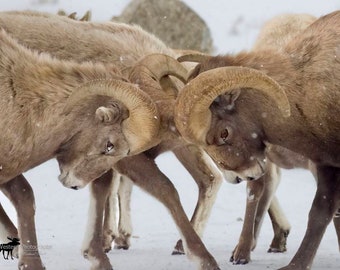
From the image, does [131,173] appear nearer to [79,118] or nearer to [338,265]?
[79,118]

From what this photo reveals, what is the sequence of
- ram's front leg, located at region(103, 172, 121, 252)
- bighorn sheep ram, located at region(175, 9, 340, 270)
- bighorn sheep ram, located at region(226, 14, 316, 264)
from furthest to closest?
ram's front leg, located at region(103, 172, 121, 252) → bighorn sheep ram, located at region(226, 14, 316, 264) → bighorn sheep ram, located at region(175, 9, 340, 270)

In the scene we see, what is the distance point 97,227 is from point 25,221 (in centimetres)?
81

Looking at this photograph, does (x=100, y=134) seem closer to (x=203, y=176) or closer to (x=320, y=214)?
(x=320, y=214)

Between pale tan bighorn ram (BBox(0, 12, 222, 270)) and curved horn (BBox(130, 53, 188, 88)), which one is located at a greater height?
curved horn (BBox(130, 53, 188, 88))

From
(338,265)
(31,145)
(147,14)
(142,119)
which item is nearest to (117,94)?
(142,119)

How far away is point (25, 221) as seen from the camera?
29.8 ft

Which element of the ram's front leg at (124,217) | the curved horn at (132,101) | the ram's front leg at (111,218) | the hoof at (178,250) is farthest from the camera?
the ram's front leg at (124,217)

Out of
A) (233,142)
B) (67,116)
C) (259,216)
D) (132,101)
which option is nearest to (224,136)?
(233,142)

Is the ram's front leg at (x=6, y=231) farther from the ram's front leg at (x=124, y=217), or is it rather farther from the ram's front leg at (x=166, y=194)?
the ram's front leg at (x=124, y=217)

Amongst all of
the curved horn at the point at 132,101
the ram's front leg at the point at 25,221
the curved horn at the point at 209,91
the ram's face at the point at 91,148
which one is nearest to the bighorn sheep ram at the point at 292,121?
the curved horn at the point at 209,91

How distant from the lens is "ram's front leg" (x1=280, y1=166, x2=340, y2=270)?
873cm

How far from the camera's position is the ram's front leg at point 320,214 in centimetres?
873

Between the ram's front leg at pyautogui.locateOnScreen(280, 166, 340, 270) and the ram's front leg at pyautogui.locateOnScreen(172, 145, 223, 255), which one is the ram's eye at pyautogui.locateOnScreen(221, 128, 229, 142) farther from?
the ram's front leg at pyautogui.locateOnScreen(172, 145, 223, 255)

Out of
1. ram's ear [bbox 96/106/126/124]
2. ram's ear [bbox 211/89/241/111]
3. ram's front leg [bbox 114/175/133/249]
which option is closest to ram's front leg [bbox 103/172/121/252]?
ram's front leg [bbox 114/175/133/249]
